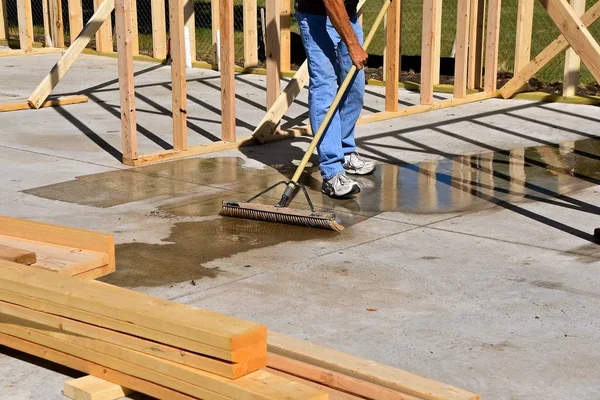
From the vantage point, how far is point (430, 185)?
7.32 meters

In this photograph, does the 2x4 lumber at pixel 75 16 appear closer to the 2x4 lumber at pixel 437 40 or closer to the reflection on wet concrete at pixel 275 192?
the 2x4 lumber at pixel 437 40

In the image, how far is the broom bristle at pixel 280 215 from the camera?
6070 millimetres

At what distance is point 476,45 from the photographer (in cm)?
1160

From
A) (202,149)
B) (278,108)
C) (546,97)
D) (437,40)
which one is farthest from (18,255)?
(546,97)

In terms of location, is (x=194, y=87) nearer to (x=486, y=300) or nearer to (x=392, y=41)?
(x=392, y=41)

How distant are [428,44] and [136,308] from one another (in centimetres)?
705

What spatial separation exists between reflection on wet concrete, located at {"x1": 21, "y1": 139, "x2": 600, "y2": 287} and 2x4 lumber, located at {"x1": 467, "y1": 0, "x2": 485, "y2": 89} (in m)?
2.84

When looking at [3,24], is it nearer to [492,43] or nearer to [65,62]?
[65,62]

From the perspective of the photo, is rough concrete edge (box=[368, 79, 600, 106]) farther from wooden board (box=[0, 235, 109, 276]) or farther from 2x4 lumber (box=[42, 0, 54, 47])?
wooden board (box=[0, 235, 109, 276])

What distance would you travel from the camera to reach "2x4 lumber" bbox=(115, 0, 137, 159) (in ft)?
24.9

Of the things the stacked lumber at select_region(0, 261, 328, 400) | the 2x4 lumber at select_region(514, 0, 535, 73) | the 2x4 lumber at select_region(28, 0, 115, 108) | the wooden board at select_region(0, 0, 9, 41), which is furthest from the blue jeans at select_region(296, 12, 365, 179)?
the wooden board at select_region(0, 0, 9, 41)

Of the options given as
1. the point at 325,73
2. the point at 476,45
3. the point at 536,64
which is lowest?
the point at 536,64

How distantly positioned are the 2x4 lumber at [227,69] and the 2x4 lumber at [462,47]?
9.98 feet

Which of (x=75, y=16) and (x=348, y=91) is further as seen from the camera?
(x=75, y=16)
